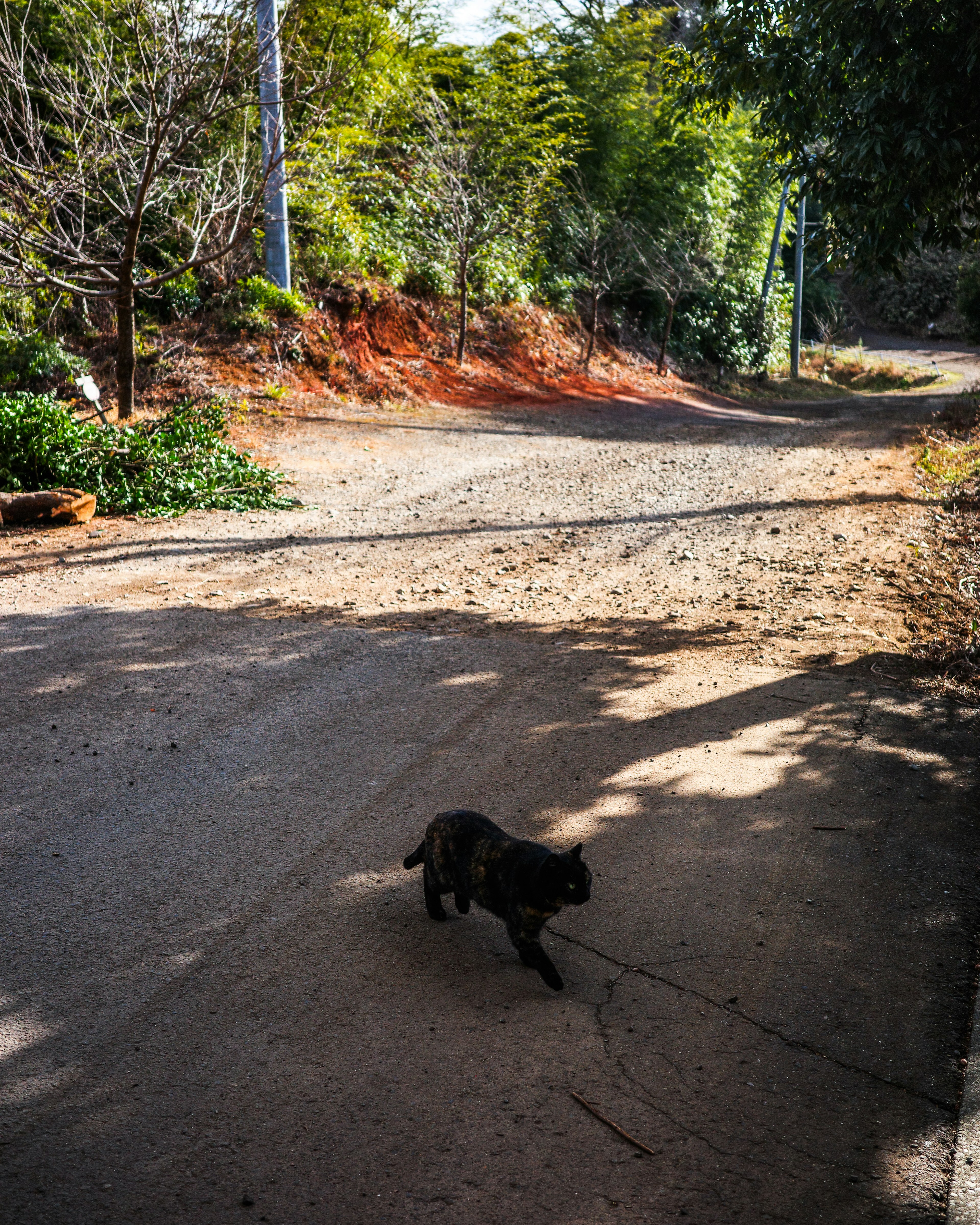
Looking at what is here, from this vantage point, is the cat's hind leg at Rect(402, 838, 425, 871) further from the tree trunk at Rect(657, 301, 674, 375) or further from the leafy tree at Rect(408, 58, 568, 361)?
the tree trunk at Rect(657, 301, 674, 375)

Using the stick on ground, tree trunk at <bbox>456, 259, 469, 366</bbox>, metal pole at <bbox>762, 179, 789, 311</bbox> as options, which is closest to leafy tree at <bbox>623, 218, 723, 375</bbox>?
metal pole at <bbox>762, 179, 789, 311</bbox>

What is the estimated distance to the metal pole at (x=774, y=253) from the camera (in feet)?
112

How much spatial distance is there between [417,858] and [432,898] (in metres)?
0.18

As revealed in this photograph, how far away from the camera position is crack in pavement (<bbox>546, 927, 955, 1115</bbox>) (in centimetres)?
306

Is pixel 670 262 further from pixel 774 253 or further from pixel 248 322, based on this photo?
pixel 248 322

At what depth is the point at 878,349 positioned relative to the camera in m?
49.6

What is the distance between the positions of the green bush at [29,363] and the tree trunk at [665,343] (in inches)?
→ 786

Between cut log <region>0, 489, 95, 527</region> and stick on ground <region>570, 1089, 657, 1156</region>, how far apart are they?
8461 mm

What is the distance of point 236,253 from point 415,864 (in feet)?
54.0

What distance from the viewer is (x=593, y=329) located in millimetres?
27641

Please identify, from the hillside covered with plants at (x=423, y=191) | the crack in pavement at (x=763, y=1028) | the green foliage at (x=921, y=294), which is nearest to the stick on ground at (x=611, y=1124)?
the crack in pavement at (x=763, y=1028)

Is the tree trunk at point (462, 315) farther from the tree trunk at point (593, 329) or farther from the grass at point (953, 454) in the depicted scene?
the grass at point (953, 454)

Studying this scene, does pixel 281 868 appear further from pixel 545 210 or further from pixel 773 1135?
pixel 545 210

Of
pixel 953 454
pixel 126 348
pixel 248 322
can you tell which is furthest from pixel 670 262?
pixel 126 348
